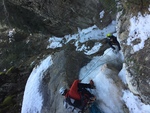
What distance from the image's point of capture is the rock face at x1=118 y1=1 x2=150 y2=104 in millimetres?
7469

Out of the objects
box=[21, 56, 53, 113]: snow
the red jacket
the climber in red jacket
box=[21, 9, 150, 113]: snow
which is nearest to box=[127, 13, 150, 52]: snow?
box=[21, 9, 150, 113]: snow

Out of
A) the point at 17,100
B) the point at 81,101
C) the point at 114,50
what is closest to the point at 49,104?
the point at 81,101

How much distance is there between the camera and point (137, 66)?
7711mm

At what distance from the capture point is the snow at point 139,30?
297 inches

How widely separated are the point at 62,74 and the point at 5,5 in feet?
28.0

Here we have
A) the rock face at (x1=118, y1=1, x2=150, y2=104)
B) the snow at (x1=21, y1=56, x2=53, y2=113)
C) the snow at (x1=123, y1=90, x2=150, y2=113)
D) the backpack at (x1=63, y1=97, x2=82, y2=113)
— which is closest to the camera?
the rock face at (x1=118, y1=1, x2=150, y2=104)

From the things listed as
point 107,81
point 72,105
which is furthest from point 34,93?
point 107,81

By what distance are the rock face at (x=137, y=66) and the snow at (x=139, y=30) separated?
0.46ft

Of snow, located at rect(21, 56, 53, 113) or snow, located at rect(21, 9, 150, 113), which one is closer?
snow, located at rect(21, 9, 150, 113)

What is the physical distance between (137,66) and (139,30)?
1305 mm

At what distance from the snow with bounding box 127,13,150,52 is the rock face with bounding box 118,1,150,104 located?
5.6 inches

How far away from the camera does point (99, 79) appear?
32.6 ft

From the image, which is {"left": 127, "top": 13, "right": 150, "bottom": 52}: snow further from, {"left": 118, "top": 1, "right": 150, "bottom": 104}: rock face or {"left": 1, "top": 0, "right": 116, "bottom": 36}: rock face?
{"left": 1, "top": 0, "right": 116, "bottom": 36}: rock face

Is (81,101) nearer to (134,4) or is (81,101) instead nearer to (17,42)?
(134,4)
